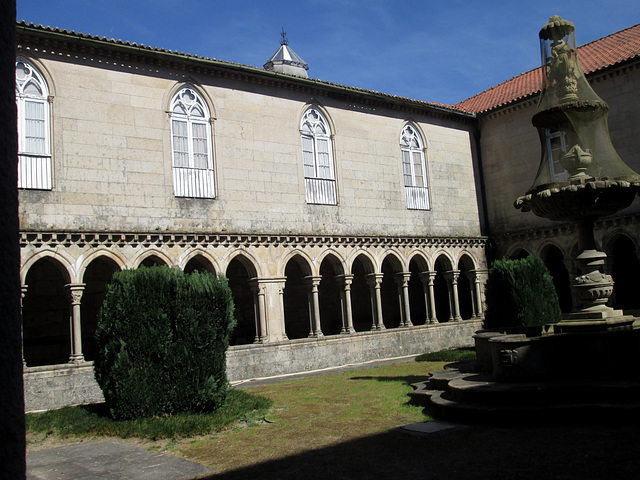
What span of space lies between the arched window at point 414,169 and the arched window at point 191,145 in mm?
7768

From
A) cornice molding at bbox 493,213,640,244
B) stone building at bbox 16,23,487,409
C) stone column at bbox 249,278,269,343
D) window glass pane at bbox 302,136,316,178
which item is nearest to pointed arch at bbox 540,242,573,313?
cornice molding at bbox 493,213,640,244

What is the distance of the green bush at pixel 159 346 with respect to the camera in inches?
383

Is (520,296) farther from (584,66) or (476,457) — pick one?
(584,66)

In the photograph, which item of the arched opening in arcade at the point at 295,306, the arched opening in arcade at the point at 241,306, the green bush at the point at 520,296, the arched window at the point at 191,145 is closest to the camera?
the green bush at the point at 520,296

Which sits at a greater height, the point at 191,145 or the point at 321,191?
the point at 191,145

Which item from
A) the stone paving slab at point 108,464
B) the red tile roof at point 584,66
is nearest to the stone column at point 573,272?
the red tile roof at point 584,66

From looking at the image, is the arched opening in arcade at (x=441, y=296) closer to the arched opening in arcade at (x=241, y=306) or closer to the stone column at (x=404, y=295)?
the stone column at (x=404, y=295)

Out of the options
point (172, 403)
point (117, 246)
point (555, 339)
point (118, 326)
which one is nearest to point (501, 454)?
point (555, 339)

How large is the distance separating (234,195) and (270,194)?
48.1 inches

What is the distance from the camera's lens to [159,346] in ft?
32.4

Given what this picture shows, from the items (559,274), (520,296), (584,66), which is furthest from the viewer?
(559,274)

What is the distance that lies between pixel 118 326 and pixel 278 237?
27.2ft

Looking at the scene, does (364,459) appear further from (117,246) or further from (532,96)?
(532,96)

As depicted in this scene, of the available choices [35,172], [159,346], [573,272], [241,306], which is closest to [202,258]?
[35,172]
